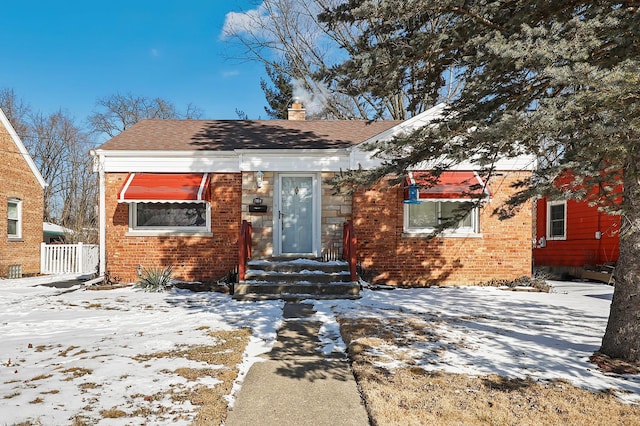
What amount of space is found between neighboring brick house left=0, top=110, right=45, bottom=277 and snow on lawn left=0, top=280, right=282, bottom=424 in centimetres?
564

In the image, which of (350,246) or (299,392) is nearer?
(299,392)

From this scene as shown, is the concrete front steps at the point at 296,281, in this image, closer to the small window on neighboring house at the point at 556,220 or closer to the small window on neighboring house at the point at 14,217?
the small window on neighboring house at the point at 556,220

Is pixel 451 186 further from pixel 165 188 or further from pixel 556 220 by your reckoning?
pixel 556 220

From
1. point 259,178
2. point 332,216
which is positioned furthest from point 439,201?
point 259,178

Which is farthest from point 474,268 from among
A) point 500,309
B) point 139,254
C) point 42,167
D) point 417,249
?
point 42,167

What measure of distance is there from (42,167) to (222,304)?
28697 mm

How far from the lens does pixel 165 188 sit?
32.0ft

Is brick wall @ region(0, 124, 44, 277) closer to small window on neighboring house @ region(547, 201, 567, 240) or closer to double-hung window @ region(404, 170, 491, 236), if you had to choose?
double-hung window @ region(404, 170, 491, 236)

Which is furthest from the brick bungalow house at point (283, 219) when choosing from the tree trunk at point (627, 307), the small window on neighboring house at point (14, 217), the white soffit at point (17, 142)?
the small window on neighboring house at point (14, 217)

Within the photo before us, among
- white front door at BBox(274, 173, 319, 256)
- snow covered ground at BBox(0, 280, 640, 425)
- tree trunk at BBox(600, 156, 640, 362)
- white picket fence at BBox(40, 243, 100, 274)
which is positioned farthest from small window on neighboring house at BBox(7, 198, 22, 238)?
tree trunk at BBox(600, 156, 640, 362)

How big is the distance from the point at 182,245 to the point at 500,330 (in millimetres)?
7677

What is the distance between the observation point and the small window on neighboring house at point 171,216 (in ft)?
34.2

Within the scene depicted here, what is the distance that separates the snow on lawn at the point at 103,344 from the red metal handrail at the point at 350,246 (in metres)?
1.78

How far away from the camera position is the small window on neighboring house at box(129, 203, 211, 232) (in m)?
10.4
